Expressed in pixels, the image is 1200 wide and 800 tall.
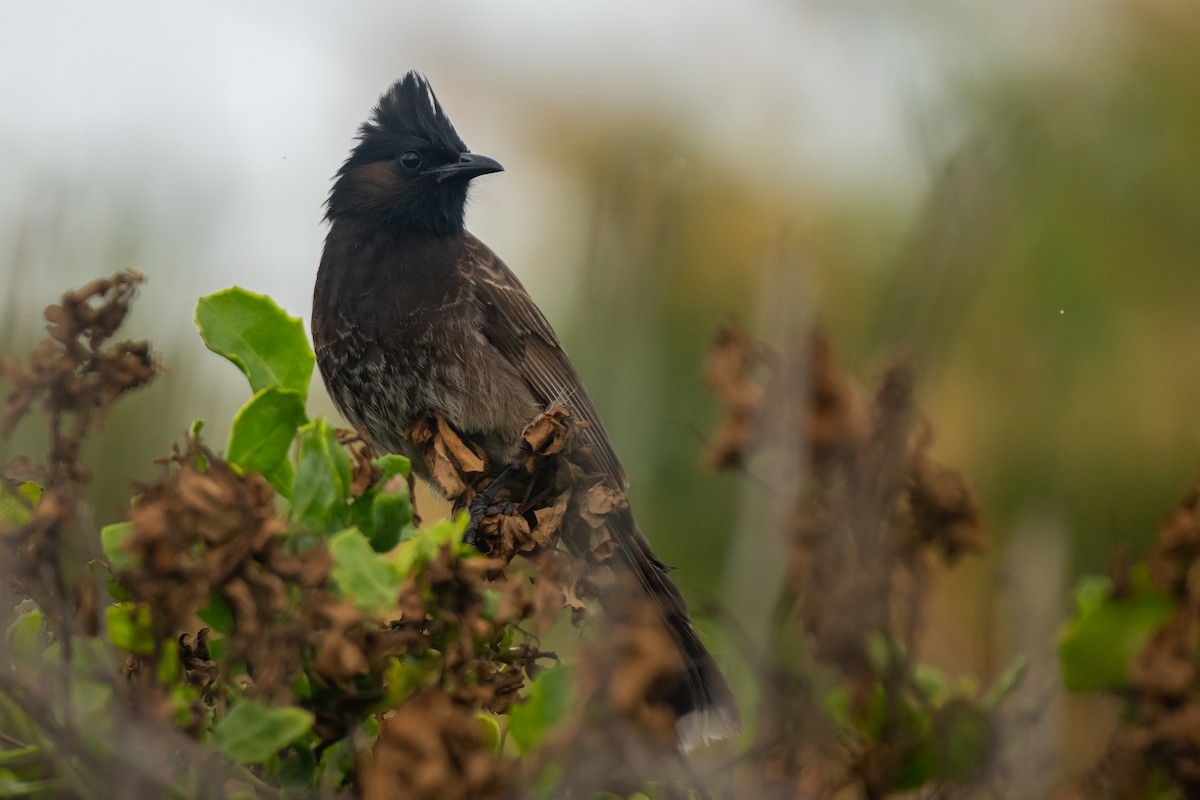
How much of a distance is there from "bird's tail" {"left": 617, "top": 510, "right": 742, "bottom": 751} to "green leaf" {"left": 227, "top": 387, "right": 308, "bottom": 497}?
1251mm

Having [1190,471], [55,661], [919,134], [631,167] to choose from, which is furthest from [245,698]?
[1190,471]

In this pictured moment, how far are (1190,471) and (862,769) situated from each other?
461 cm

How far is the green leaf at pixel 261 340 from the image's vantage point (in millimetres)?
2082

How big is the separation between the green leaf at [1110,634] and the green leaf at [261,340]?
1.21 m

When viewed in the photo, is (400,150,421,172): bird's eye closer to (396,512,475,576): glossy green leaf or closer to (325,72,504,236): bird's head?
(325,72,504,236): bird's head

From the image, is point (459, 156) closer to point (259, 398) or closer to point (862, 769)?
point (259, 398)

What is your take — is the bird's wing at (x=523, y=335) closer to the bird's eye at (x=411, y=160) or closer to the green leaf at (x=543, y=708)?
the bird's eye at (x=411, y=160)

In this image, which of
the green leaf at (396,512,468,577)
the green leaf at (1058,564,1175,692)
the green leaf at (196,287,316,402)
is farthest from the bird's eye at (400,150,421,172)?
the green leaf at (1058,564,1175,692)

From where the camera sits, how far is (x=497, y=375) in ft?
14.3

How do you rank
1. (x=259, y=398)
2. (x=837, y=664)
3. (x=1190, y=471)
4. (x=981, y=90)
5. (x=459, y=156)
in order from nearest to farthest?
(x=837, y=664)
(x=259, y=398)
(x=459, y=156)
(x=1190, y=471)
(x=981, y=90)

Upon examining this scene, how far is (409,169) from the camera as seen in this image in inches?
190

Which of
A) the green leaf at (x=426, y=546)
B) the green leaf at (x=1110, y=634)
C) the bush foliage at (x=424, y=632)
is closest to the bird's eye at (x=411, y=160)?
the bush foliage at (x=424, y=632)

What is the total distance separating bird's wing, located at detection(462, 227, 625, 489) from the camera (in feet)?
14.8

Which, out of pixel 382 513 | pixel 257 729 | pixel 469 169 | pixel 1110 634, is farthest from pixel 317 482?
pixel 469 169
